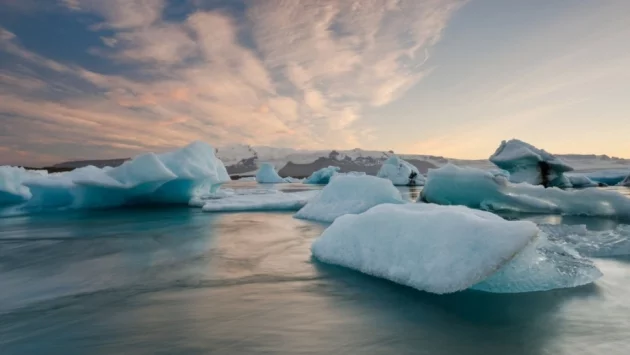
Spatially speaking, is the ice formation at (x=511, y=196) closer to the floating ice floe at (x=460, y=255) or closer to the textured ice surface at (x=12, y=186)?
the floating ice floe at (x=460, y=255)

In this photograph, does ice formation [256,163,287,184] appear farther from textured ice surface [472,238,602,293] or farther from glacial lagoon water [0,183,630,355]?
textured ice surface [472,238,602,293]

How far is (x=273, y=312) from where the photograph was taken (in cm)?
281

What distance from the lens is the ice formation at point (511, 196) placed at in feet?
30.6

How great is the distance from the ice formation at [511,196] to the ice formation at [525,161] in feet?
29.9

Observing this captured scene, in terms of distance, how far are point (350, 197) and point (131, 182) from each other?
22.8ft

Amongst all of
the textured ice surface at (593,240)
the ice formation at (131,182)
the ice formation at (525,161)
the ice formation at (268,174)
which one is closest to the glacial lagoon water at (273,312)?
the textured ice surface at (593,240)

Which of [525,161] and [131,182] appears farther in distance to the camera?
[525,161]

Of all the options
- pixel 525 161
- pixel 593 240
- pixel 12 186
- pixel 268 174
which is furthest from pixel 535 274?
pixel 268 174

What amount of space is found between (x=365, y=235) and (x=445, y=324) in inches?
64.5

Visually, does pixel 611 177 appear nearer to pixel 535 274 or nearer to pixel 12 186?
pixel 535 274

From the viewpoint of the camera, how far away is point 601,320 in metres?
2.55

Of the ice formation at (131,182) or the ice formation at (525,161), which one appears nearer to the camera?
the ice formation at (131,182)

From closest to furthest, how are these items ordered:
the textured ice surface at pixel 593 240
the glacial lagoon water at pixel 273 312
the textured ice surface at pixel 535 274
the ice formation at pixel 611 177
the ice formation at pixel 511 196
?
1. the glacial lagoon water at pixel 273 312
2. the textured ice surface at pixel 535 274
3. the textured ice surface at pixel 593 240
4. the ice formation at pixel 511 196
5. the ice formation at pixel 611 177

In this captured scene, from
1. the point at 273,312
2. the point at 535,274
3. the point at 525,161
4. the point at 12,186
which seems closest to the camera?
the point at 273,312
